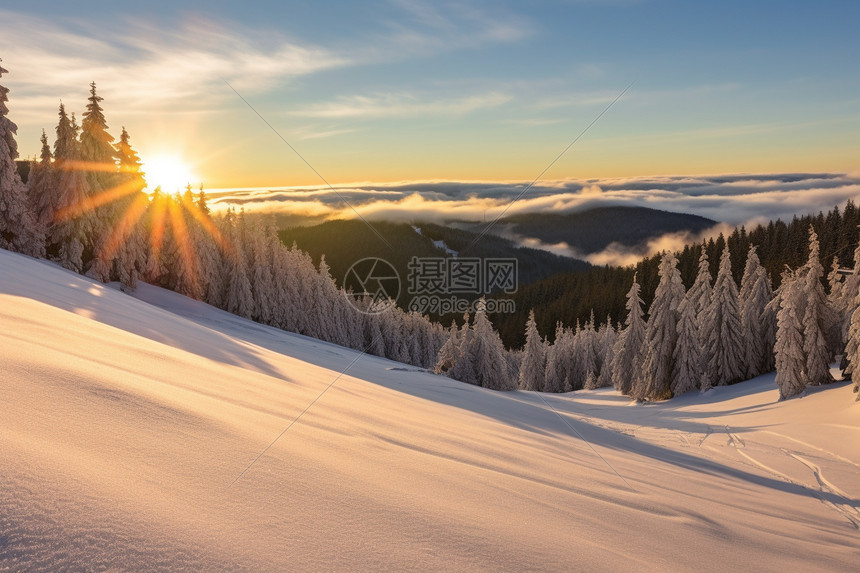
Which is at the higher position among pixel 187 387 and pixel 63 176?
pixel 63 176

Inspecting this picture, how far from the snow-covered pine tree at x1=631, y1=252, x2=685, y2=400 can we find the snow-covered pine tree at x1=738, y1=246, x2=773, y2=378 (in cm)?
510

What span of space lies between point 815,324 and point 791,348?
2.28m

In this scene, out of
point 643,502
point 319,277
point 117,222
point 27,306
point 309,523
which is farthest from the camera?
point 319,277

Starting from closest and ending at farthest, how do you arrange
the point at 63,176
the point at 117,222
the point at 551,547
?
the point at 551,547
the point at 63,176
the point at 117,222

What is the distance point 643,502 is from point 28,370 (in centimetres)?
578

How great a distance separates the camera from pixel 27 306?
21.3 ft

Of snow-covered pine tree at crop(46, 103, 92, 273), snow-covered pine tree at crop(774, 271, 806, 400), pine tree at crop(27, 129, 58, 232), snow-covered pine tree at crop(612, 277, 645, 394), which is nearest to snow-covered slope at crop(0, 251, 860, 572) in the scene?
snow-covered pine tree at crop(774, 271, 806, 400)

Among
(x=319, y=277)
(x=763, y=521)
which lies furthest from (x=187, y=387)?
(x=319, y=277)

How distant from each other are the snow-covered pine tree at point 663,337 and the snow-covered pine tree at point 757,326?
16.7 feet

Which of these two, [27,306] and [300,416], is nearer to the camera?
[300,416]

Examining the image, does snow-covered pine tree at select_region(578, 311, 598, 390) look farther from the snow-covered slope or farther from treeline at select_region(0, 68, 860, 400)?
the snow-covered slope

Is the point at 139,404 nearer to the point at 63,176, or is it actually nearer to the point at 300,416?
the point at 300,416

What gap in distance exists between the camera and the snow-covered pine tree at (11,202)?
1029 inches

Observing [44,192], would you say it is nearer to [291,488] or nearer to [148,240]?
[148,240]
